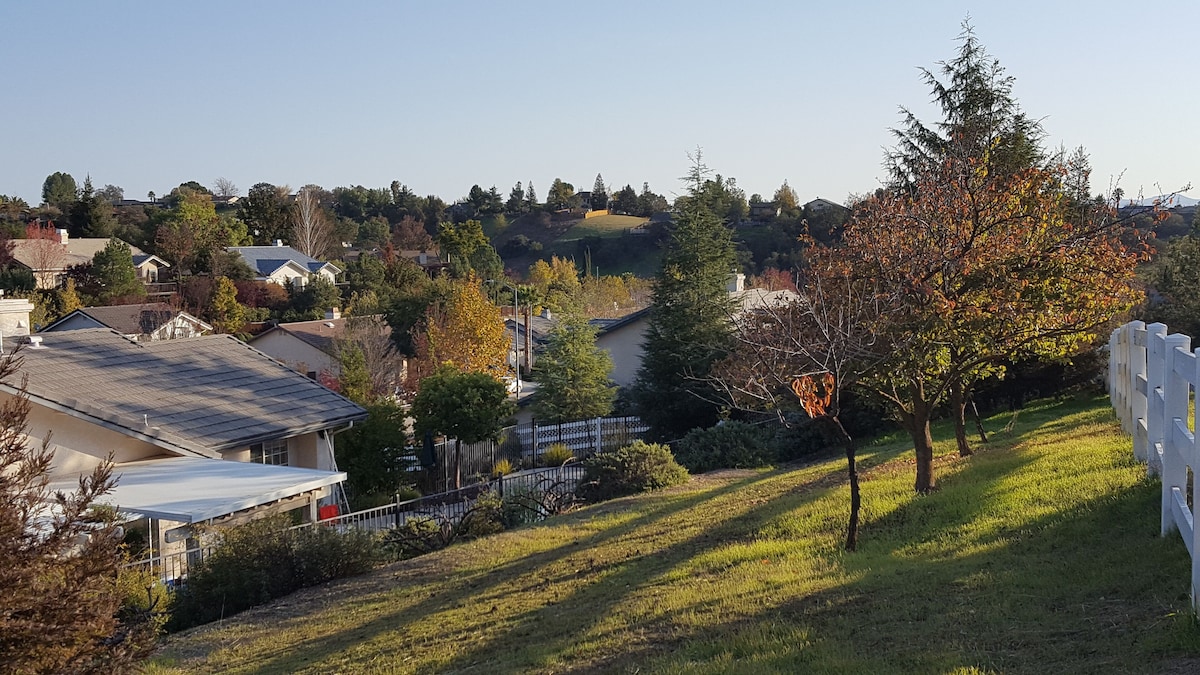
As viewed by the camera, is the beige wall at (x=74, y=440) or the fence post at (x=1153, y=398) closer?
the fence post at (x=1153, y=398)

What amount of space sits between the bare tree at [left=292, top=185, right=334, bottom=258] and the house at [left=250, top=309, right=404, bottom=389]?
155 ft

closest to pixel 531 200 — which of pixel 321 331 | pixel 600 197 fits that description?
pixel 600 197

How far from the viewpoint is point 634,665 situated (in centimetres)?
680

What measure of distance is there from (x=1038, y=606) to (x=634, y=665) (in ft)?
9.32

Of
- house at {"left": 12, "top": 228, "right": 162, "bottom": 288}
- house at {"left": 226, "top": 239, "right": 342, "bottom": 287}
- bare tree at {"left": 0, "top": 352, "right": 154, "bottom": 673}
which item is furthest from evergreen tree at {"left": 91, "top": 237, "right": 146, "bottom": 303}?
bare tree at {"left": 0, "top": 352, "right": 154, "bottom": 673}

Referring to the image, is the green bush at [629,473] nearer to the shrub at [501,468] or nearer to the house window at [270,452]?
the house window at [270,452]

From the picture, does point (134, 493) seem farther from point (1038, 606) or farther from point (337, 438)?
point (1038, 606)

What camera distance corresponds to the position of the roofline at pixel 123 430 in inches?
701

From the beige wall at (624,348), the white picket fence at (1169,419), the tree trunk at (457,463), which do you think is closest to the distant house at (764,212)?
the beige wall at (624,348)

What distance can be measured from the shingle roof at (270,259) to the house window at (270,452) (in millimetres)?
50630

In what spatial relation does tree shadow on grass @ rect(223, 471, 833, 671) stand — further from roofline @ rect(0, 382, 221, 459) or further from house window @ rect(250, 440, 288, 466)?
house window @ rect(250, 440, 288, 466)

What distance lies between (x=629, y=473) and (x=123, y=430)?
982cm

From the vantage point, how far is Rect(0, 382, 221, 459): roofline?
58.4 ft

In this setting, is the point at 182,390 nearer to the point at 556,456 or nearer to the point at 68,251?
the point at 556,456
